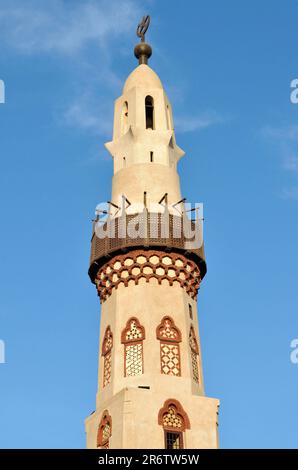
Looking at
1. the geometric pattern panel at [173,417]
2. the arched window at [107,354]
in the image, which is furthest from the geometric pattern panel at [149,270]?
the geometric pattern panel at [173,417]

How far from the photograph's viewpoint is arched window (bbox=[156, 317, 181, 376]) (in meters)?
33.4

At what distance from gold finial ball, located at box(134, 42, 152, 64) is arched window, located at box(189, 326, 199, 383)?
1404 cm

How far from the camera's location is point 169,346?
111 feet

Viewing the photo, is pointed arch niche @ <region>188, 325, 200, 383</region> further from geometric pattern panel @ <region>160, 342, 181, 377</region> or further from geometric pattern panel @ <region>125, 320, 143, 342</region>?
geometric pattern panel @ <region>125, 320, 143, 342</region>

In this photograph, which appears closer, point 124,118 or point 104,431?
point 104,431

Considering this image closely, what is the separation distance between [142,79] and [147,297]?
11.4 meters

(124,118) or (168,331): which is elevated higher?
(124,118)

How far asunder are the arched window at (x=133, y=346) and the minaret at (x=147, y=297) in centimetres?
4

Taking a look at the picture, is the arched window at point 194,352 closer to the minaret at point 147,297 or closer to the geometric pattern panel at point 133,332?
the minaret at point 147,297

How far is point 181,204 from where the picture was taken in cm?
3772

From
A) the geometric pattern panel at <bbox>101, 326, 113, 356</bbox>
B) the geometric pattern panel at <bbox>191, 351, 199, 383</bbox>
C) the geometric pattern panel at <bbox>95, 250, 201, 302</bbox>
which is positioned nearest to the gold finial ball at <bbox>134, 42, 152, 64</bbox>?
the geometric pattern panel at <bbox>95, 250, 201, 302</bbox>

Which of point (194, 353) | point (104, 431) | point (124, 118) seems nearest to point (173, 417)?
point (104, 431)

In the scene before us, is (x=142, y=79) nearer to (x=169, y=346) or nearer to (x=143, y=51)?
(x=143, y=51)
